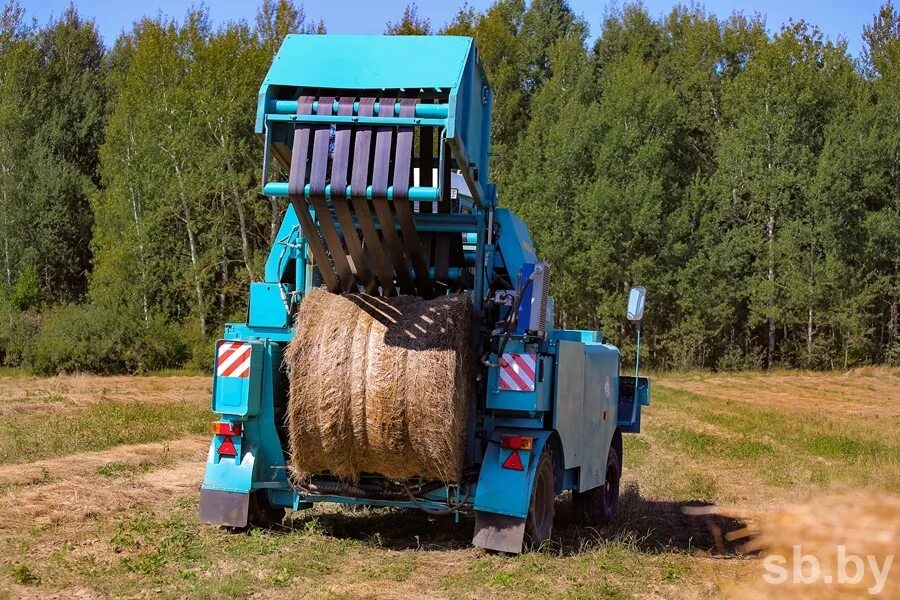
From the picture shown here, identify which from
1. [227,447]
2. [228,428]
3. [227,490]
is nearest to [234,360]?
[228,428]

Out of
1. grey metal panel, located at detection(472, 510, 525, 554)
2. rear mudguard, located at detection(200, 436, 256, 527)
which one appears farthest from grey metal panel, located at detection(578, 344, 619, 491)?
rear mudguard, located at detection(200, 436, 256, 527)

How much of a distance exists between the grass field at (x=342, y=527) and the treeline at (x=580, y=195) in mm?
19103

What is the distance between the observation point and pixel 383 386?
26.3 feet

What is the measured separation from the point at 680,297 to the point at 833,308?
19.6 ft

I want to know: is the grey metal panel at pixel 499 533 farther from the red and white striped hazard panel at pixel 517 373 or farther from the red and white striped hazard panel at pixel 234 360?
the red and white striped hazard panel at pixel 234 360

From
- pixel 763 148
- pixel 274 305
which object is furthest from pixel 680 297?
pixel 274 305

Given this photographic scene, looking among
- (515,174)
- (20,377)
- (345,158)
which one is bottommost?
(20,377)

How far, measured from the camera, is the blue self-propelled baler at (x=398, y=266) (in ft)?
26.3

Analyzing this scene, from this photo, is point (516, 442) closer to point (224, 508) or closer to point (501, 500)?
point (501, 500)

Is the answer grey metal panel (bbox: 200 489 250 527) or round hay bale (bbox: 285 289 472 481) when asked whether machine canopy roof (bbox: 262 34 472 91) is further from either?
grey metal panel (bbox: 200 489 250 527)

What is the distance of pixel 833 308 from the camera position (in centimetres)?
4444

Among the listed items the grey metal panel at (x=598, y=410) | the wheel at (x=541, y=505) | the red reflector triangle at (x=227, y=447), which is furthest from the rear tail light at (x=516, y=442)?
the red reflector triangle at (x=227, y=447)

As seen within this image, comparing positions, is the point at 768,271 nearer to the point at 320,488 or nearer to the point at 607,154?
the point at 607,154

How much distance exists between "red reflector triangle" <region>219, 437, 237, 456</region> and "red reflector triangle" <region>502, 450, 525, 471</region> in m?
2.15
